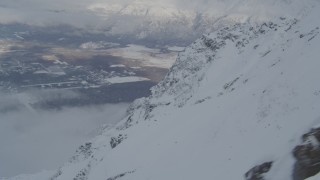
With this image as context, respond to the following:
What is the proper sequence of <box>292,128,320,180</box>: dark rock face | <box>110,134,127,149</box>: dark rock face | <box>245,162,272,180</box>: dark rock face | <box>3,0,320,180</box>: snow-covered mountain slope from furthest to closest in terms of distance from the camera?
<box>110,134,127,149</box>: dark rock face → <box>3,0,320,180</box>: snow-covered mountain slope → <box>245,162,272,180</box>: dark rock face → <box>292,128,320,180</box>: dark rock face

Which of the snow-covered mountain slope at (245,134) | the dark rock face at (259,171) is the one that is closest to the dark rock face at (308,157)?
the snow-covered mountain slope at (245,134)

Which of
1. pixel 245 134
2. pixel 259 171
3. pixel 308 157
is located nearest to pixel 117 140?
pixel 245 134

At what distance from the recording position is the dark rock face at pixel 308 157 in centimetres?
2019

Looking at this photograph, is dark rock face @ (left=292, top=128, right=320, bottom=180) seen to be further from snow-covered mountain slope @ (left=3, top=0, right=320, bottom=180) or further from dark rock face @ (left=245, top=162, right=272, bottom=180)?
dark rock face @ (left=245, top=162, right=272, bottom=180)

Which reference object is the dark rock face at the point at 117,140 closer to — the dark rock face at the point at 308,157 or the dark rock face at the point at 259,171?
the dark rock face at the point at 259,171

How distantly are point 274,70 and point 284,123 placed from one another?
52.3ft

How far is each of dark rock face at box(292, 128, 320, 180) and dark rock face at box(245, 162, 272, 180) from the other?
5.87 ft

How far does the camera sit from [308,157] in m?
20.6

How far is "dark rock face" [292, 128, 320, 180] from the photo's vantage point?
66.2 feet

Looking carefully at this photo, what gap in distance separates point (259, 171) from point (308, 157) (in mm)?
3174

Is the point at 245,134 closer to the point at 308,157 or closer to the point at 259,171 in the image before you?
the point at 259,171

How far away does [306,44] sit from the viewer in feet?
145

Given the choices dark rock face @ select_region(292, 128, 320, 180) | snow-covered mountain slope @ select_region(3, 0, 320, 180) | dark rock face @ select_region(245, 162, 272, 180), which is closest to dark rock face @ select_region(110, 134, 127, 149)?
snow-covered mountain slope @ select_region(3, 0, 320, 180)

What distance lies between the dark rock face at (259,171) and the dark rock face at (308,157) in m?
1.79
